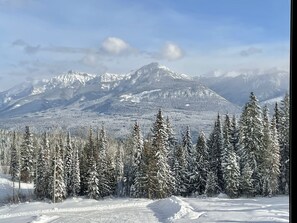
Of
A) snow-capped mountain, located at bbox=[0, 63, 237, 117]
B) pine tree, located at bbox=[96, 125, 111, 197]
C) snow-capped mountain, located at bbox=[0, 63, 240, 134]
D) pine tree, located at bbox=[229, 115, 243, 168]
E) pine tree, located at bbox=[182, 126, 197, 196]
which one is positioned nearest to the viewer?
pine tree, located at bbox=[229, 115, 243, 168]

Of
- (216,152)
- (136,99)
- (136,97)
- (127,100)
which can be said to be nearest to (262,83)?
(216,152)

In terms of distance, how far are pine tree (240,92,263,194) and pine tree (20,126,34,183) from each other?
718 cm

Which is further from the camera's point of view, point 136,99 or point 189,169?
point 136,99

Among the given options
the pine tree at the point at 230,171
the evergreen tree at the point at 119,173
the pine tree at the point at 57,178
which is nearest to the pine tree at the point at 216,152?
the pine tree at the point at 230,171

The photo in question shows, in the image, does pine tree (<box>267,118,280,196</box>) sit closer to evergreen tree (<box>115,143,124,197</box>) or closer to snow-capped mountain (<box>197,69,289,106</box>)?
snow-capped mountain (<box>197,69,289,106</box>)

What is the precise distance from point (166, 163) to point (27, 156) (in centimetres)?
588

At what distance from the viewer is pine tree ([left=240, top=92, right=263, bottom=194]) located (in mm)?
8327

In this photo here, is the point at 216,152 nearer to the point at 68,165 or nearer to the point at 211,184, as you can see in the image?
the point at 211,184

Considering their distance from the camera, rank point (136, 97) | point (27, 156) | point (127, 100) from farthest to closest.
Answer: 1. point (127, 100)
2. point (136, 97)
3. point (27, 156)

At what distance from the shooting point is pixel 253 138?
336 inches

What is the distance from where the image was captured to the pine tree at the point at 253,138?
833 cm

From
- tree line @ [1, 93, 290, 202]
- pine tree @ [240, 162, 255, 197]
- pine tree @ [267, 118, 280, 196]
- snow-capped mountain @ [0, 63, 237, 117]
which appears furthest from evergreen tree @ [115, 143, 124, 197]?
snow-capped mountain @ [0, 63, 237, 117]

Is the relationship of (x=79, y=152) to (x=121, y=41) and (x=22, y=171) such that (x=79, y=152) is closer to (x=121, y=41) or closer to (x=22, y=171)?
(x=22, y=171)

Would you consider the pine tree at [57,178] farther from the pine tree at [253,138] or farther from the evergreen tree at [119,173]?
the pine tree at [253,138]
